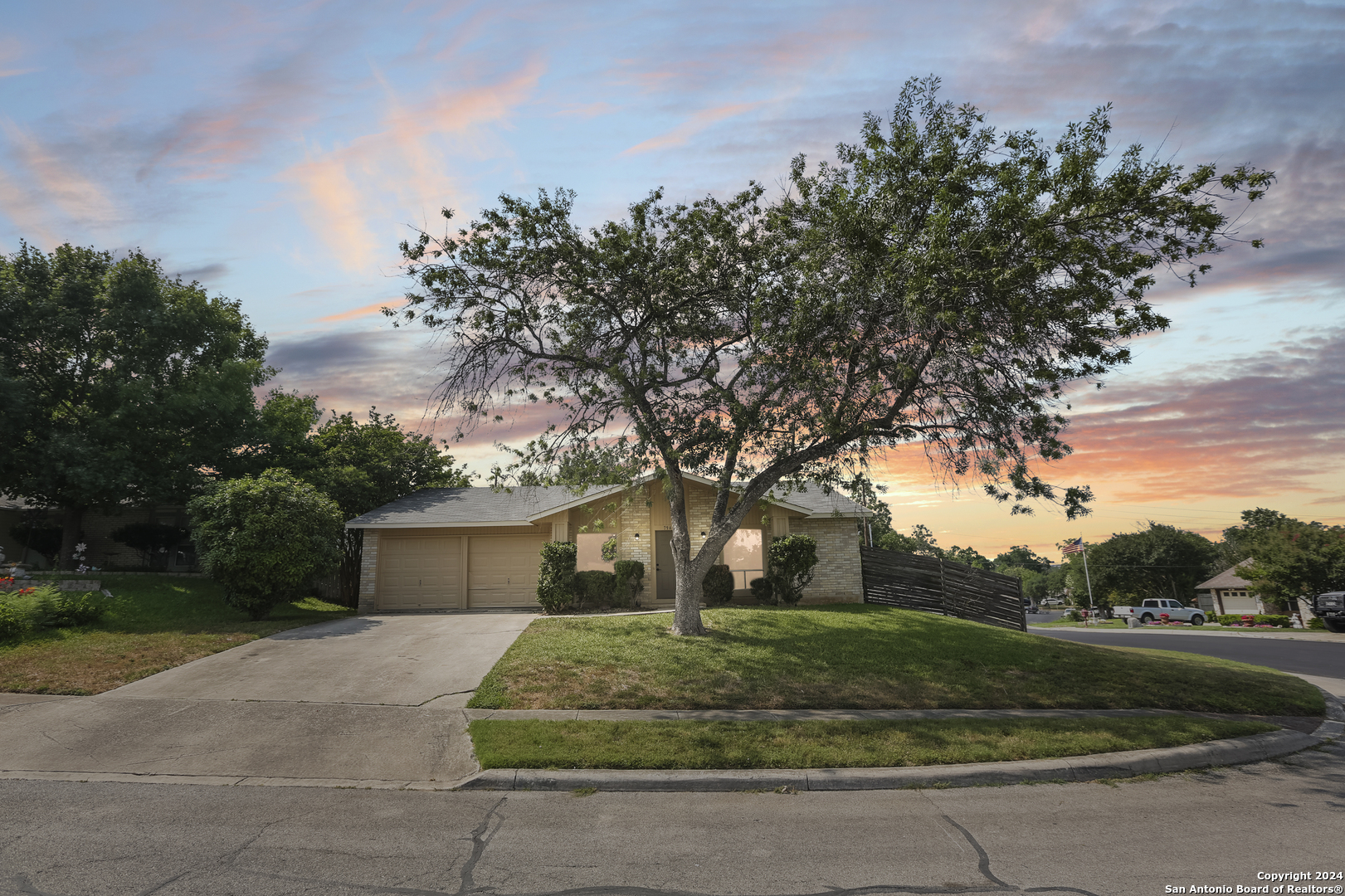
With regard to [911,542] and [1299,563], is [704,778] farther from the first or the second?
[911,542]

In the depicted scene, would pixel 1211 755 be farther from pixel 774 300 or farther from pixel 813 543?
pixel 813 543

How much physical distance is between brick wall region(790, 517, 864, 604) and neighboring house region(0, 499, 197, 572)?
23422mm

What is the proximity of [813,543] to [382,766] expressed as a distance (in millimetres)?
14161

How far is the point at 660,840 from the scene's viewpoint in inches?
218

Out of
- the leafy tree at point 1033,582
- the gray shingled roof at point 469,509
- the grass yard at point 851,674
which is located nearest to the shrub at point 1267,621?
the grass yard at point 851,674

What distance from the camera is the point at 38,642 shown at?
1318 cm

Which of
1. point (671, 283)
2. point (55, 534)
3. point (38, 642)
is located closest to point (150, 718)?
point (38, 642)

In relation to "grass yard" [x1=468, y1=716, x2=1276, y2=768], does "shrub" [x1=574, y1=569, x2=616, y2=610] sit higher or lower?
higher

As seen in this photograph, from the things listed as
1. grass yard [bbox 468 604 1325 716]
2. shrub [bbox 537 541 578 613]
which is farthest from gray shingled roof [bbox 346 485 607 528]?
grass yard [bbox 468 604 1325 716]

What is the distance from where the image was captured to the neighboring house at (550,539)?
2056 cm

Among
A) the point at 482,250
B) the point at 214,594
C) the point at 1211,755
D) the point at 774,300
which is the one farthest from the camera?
the point at 214,594

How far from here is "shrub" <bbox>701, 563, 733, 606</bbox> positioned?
19328 millimetres

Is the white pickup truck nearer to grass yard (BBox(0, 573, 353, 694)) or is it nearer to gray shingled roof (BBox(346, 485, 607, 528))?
gray shingled roof (BBox(346, 485, 607, 528))

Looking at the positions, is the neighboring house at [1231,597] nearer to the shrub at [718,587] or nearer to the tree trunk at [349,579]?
the shrub at [718,587]
